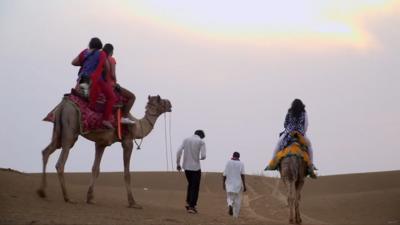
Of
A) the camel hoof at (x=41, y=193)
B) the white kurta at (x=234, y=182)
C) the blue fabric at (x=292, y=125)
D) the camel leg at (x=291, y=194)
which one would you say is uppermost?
the blue fabric at (x=292, y=125)

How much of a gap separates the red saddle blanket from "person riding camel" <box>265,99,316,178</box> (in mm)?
3804

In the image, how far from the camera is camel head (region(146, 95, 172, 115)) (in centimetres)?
1839

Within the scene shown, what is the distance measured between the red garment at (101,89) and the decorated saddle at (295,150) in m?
3.63

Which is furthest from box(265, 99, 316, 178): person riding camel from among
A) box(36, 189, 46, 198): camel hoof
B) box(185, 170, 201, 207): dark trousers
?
box(36, 189, 46, 198): camel hoof

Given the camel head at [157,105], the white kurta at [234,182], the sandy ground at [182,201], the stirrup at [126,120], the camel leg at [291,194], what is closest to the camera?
the sandy ground at [182,201]

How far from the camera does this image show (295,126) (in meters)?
17.2

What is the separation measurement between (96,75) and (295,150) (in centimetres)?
436

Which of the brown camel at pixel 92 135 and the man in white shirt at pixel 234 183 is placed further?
the man in white shirt at pixel 234 183

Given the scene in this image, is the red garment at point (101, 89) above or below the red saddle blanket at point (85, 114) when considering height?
above

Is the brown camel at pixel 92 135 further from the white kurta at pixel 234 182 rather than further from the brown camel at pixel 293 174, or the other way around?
the brown camel at pixel 293 174

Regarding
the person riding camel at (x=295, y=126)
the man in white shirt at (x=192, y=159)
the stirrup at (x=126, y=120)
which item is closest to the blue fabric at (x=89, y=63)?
the stirrup at (x=126, y=120)

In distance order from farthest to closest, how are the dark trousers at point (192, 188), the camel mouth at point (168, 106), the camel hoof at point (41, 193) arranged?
the camel mouth at point (168, 106) → the dark trousers at point (192, 188) → the camel hoof at point (41, 193)

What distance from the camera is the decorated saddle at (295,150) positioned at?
16656 mm

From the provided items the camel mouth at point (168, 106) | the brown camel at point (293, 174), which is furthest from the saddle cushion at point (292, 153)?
the camel mouth at point (168, 106)
